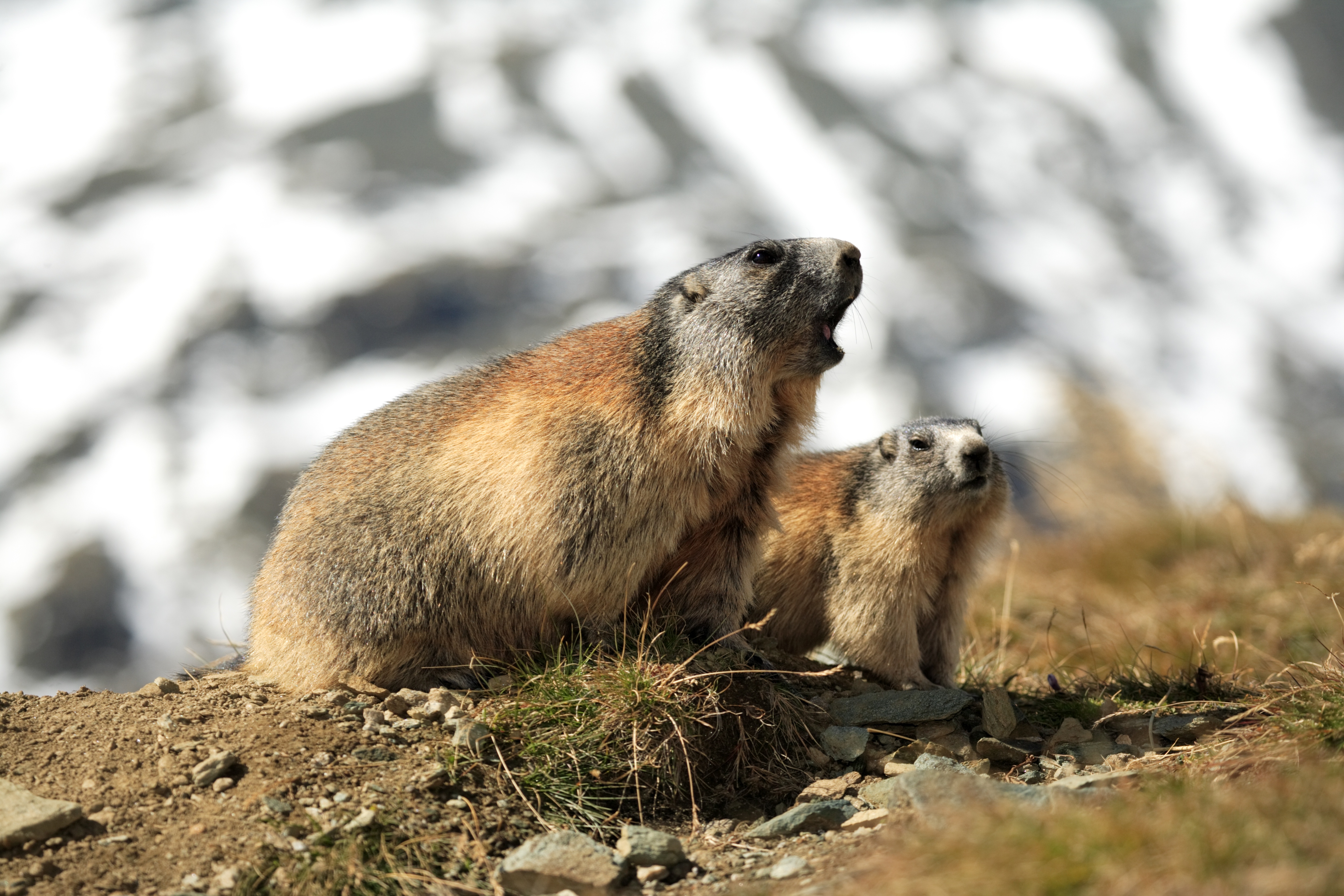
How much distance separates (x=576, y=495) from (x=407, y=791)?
1775mm

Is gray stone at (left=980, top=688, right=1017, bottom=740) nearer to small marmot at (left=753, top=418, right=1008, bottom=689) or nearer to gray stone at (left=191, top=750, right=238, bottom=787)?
small marmot at (left=753, top=418, right=1008, bottom=689)

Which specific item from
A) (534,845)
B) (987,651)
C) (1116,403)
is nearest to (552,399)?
(534,845)

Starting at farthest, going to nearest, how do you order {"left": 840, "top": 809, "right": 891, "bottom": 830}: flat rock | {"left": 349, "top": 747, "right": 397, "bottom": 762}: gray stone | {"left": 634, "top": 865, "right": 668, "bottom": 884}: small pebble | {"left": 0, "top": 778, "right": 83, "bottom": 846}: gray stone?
{"left": 349, "top": 747, "right": 397, "bottom": 762}: gray stone → {"left": 840, "top": 809, "right": 891, "bottom": 830}: flat rock → {"left": 634, "top": 865, "right": 668, "bottom": 884}: small pebble → {"left": 0, "top": 778, "right": 83, "bottom": 846}: gray stone

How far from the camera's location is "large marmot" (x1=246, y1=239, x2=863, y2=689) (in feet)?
19.5

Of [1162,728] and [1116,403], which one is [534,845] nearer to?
[1162,728]

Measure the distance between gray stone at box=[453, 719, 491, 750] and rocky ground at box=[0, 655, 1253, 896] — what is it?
0.4 inches

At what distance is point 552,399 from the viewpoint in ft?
20.2

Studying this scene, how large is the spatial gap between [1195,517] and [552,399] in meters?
11.3

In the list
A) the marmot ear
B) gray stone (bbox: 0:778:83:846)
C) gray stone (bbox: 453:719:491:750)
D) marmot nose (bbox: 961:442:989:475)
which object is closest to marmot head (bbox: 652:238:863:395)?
the marmot ear

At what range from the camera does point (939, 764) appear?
220 inches

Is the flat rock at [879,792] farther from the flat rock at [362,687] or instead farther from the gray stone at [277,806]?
the gray stone at [277,806]

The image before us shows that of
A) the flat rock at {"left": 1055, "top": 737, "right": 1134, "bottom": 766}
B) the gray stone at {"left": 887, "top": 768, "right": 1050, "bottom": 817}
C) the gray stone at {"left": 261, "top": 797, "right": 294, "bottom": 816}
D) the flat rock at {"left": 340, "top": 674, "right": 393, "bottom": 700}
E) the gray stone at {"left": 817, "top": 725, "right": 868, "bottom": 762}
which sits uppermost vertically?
the flat rock at {"left": 340, "top": 674, "right": 393, "bottom": 700}

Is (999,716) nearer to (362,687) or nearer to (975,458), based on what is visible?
(975,458)

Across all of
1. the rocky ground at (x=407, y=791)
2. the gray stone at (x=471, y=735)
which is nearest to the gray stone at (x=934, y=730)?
the rocky ground at (x=407, y=791)
